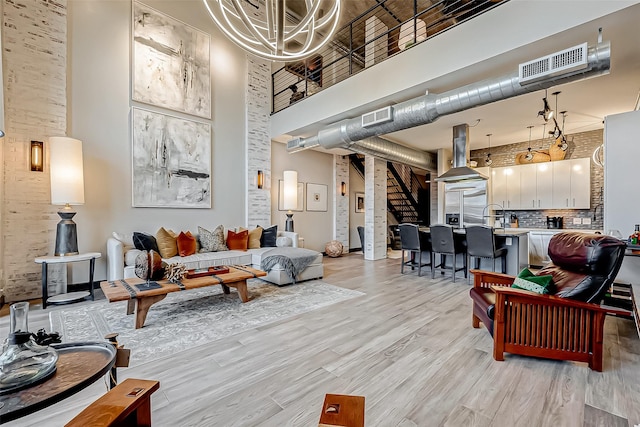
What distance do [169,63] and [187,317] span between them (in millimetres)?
4827

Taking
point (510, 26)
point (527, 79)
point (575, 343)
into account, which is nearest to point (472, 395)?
point (575, 343)

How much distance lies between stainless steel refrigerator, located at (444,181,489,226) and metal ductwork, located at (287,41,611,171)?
8.34 feet

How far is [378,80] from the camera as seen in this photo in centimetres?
467

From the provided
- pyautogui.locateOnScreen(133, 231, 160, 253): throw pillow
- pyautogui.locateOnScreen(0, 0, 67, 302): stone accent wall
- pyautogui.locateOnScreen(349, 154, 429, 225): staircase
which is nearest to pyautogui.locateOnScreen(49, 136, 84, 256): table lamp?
pyautogui.locateOnScreen(0, 0, 67, 302): stone accent wall

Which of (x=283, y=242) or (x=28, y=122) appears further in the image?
(x=283, y=242)

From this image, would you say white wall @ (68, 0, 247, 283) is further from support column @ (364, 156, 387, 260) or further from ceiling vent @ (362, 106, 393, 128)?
support column @ (364, 156, 387, 260)

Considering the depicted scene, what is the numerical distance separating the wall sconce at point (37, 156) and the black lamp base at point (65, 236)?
29.3 inches

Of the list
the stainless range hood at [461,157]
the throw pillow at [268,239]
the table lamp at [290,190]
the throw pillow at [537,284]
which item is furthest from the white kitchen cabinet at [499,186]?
the throw pillow at [268,239]

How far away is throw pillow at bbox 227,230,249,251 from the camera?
5.74 m

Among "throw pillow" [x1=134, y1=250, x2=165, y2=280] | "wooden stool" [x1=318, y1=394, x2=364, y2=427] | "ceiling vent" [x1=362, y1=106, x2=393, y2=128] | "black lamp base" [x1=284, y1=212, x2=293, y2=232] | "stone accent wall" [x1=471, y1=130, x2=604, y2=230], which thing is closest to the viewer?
"wooden stool" [x1=318, y1=394, x2=364, y2=427]

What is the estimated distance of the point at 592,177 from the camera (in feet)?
20.9

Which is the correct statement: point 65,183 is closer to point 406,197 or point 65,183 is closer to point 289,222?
point 289,222

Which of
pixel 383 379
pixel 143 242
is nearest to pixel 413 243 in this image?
pixel 383 379

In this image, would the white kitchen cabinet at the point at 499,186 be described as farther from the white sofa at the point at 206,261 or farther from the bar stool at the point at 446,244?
the white sofa at the point at 206,261
